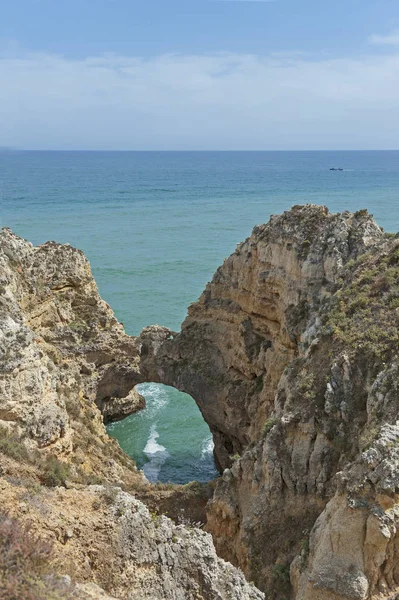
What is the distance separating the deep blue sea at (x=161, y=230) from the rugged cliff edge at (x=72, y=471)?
4719 millimetres

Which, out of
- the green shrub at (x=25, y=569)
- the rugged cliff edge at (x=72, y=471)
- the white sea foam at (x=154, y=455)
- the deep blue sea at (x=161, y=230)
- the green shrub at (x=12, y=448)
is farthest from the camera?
the deep blue sea at (x=161, y=230)

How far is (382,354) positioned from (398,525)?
6.27 metres

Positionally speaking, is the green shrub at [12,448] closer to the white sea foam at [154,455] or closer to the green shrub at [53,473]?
the green shrub at [53,473]

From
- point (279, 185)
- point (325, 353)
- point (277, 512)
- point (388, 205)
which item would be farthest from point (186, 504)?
point (279, 185)

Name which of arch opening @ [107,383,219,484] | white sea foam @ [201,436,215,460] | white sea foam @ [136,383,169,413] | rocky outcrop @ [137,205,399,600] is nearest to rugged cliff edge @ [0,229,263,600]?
arch opening @ [107,383,219,484]

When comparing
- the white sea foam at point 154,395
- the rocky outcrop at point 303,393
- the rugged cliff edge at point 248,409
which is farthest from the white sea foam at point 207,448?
the white sea foam at point 154,395

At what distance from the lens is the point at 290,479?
17.5m

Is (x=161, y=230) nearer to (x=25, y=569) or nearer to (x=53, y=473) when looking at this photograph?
(x=53, y=473)

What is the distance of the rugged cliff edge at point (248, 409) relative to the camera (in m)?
12.3

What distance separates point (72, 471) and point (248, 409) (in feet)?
41.0

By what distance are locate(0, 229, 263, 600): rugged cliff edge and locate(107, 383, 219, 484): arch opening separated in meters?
1.98

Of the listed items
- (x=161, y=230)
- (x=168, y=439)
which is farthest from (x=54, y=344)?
(x=161, y=230)

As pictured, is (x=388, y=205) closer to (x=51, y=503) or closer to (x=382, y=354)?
(x=382, y=354)

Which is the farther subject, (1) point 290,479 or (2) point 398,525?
(1) point 290,479
